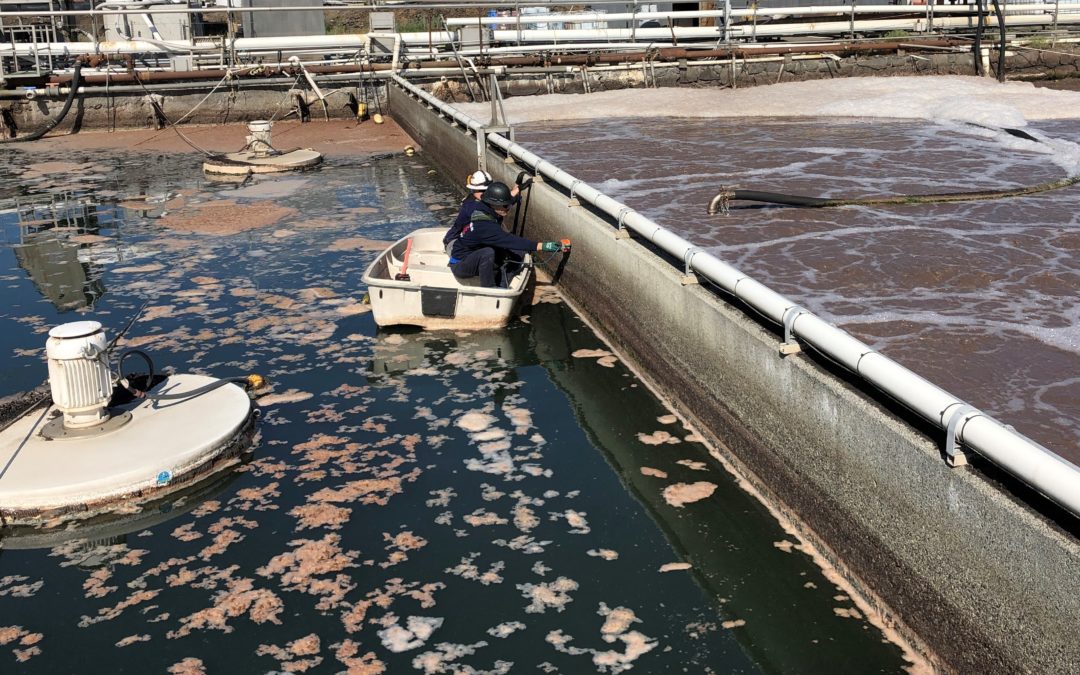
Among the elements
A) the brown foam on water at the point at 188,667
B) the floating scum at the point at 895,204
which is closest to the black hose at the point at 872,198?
the floating scum at the point at 895,204

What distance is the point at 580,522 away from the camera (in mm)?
6730

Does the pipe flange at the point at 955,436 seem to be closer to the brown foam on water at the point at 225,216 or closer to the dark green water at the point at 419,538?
the dark green water at the point at 419,538

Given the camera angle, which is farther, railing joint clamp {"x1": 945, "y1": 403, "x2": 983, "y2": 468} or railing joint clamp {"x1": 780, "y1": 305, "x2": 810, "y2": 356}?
railing joint clamp {"x1": 780, "y1": 305, "x2": 810, "y2": 356}

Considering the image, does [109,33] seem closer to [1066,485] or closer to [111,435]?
[111,435]

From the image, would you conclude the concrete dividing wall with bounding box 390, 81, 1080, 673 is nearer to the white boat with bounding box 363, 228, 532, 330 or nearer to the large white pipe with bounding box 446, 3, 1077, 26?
the white boat with bounding box 363, 228, 532, 330

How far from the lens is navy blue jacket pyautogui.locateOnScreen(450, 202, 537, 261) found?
10289mm

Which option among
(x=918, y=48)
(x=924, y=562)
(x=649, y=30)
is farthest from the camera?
(x=649, y=30)

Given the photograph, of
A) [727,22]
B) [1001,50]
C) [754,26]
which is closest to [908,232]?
[1001,50]

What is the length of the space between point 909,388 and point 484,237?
5.76m

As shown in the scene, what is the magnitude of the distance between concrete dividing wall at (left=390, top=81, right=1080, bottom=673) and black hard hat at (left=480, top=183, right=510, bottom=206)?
64.9 inches

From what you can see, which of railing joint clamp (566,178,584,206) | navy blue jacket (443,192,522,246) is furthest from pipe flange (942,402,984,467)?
railing joint clamp (566,178,584,206)

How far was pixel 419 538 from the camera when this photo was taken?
6520 millimetres

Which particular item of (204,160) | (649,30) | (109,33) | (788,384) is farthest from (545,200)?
(109,33)

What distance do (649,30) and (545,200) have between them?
16596 mm
